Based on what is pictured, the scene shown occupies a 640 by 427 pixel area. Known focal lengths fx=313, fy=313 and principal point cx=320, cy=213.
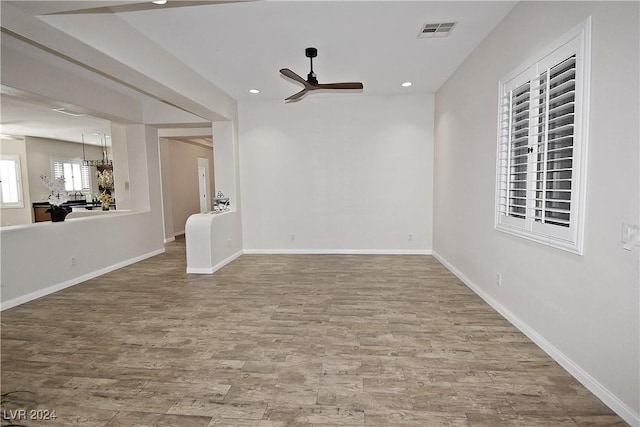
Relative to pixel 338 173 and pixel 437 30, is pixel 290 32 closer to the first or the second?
pixel 437 30

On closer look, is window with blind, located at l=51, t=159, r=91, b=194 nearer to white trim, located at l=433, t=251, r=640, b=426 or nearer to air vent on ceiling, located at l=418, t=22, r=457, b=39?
air vent on ceiling, located at l=418, t=22, r=457, b=39

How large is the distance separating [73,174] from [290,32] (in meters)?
10.4

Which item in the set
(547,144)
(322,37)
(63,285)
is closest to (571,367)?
(547,144)

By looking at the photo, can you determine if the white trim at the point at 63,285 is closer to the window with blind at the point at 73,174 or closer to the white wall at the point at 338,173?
the white wall at the point at 338,173

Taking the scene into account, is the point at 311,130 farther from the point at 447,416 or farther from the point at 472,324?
the point at 447,416

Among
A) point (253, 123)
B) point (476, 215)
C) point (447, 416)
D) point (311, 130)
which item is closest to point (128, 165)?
point (253, 123)

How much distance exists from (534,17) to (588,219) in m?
1.80

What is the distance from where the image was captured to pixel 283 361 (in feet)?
7.98

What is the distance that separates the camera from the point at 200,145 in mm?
9672

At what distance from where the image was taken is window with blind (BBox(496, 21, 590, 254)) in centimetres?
213

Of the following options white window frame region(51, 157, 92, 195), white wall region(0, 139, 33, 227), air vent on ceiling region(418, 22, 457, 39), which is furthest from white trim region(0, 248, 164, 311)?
white window frame region(51, 157, 92, 195)

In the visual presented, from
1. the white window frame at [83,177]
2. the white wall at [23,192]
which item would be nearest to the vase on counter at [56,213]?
the white wall at [23,192]

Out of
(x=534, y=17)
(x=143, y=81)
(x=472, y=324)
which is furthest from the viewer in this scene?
(x=143, y=81)

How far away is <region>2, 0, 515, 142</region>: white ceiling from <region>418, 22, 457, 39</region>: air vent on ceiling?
0.07 m
